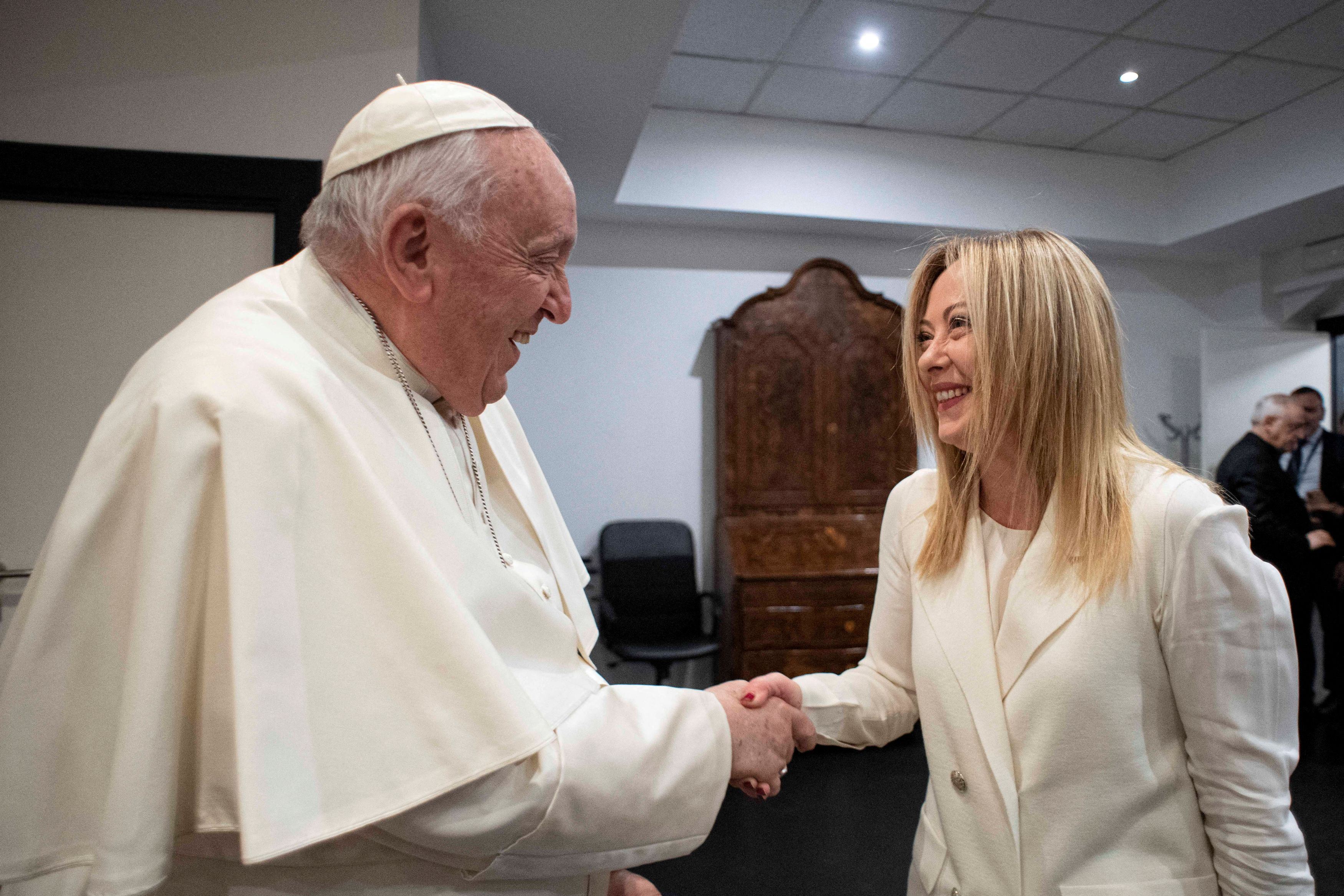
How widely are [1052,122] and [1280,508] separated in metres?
2.70

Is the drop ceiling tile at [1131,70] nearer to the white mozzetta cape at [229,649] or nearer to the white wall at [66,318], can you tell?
the white wall at [66,318]

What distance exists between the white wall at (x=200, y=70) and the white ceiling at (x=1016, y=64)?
1836 millimetres

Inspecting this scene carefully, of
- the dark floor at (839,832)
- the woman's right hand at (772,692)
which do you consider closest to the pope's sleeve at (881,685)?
the woman's right hand at (772,692)

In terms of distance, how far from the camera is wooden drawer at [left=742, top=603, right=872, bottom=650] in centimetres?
438

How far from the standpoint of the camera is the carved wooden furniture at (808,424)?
15.6 feet

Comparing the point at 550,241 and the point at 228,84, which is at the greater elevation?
the point at 228,84

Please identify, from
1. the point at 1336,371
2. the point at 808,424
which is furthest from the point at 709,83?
the point at 1336,371

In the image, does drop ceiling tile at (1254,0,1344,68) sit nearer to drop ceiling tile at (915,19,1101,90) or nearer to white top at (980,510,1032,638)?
drop ceiling tile at (915,19,1101,90)

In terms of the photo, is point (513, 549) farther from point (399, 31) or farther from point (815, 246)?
point (815, 246)

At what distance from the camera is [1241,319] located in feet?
20.2

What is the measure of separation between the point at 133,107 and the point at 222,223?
1.26 ft

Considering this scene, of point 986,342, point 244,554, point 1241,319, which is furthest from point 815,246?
point 244,554

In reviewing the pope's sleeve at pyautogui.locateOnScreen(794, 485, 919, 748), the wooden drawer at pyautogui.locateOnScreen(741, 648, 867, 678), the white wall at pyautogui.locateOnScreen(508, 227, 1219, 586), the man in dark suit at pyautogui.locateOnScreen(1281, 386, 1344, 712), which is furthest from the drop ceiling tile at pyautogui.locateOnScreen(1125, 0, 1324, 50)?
the pope's sleeve at pyautogui.locateOnScreen(794, 485, 919, 748)

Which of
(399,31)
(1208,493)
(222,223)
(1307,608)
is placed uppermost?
(399,31)
